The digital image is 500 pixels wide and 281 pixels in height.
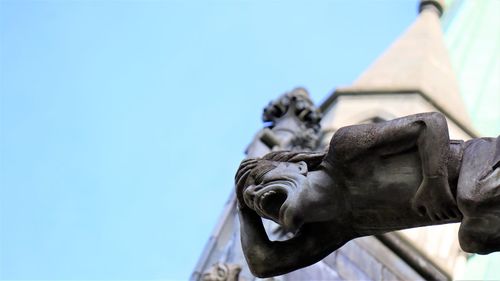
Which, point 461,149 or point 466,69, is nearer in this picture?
point 461,149

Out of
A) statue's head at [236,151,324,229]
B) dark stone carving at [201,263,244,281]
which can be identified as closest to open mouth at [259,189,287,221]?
statue's head at [236,151,324,229]

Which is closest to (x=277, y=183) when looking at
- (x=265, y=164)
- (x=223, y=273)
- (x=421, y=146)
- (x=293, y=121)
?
(x=265, y=164)

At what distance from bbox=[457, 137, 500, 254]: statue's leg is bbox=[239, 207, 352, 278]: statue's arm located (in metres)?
0.51

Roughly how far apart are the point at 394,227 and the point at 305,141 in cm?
773

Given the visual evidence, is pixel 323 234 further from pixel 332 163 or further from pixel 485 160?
pixel 485 160

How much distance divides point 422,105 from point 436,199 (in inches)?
429

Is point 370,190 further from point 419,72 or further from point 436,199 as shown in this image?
point 419,72

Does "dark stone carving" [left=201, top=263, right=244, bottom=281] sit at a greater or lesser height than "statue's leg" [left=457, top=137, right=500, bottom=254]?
lesser

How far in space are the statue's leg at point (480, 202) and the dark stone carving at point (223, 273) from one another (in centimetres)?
624

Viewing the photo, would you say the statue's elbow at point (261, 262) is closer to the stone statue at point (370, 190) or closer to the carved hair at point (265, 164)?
the stone statue at point (370, 190)

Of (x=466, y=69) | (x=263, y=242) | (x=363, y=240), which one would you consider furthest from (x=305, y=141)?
(x=466, y=69)

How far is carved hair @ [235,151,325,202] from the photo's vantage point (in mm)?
3816

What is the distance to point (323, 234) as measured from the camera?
3752 millimetres

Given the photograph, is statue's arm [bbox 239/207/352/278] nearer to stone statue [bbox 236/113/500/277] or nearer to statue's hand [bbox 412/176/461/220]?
stone statue [bbox 236/113/500/277]
